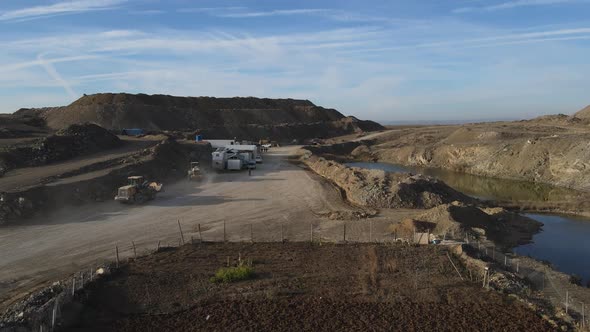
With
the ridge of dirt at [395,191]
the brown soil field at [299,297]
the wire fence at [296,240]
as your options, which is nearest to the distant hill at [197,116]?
the ridge of dirt at [395,191]

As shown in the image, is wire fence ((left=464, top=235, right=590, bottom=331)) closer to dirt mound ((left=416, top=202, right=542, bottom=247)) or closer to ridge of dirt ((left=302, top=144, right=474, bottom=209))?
dirt mound ((left=416, top=202, right=542, bottom=247))

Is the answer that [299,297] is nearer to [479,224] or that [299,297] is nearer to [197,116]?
[479,224]

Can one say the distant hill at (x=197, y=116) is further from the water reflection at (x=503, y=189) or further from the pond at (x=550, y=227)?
the pond at (x=550, y=227)

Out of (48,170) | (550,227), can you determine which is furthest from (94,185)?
(550,227)

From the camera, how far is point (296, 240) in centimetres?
2069

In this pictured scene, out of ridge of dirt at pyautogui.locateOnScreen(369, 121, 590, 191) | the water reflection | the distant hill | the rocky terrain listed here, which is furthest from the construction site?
the distant hill

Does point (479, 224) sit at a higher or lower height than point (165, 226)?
lower

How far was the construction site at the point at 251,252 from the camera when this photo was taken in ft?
41.2

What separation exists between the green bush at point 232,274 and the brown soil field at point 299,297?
0.83ft

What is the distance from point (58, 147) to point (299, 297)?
107 feet

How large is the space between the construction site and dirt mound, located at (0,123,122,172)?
0.55 feet

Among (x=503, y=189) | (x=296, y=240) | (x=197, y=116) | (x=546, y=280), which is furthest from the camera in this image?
(x=197, y=116)

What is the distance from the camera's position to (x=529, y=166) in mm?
45031

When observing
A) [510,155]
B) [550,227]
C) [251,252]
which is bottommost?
[550,227]
